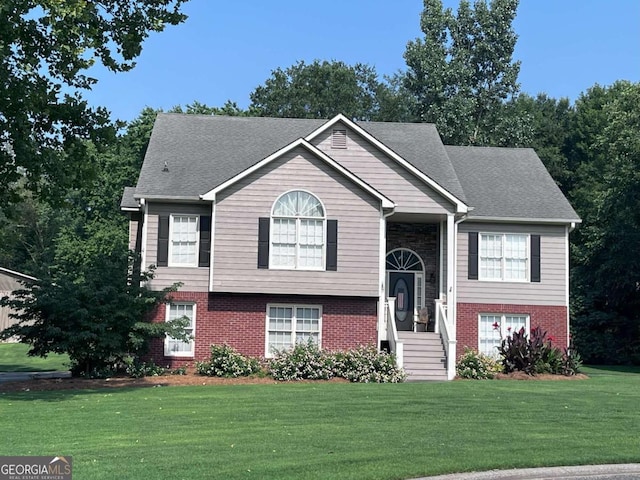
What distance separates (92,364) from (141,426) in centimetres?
1011

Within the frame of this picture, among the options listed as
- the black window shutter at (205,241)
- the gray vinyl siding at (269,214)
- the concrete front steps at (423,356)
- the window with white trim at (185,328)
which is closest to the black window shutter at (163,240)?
the black window shutter at (205,241)

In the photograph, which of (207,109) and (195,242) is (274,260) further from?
(207,109)

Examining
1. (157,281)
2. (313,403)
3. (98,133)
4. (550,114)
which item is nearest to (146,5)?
(98,133)

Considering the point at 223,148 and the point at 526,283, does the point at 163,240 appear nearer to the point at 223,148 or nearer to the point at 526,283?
the point at 223,148

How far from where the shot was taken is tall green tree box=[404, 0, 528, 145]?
4716 cm

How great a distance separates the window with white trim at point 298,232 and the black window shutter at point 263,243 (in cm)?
16

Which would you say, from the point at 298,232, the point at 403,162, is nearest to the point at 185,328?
the point at 298,232

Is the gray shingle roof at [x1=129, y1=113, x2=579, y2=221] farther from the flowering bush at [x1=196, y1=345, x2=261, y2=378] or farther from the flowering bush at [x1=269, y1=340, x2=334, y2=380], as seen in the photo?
the flowering bush at [x1=269, y1=340, x2=334, y2=380]

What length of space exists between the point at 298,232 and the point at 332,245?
Answer: 1070mm

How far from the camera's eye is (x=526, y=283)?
26.0 m

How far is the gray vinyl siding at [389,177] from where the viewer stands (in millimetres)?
24562

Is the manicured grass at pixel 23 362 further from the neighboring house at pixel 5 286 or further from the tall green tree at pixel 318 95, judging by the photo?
the tall green tree at pixel 318 95

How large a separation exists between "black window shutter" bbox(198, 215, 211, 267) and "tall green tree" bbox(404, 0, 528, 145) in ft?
84.9

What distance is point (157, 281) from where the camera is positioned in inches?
931
